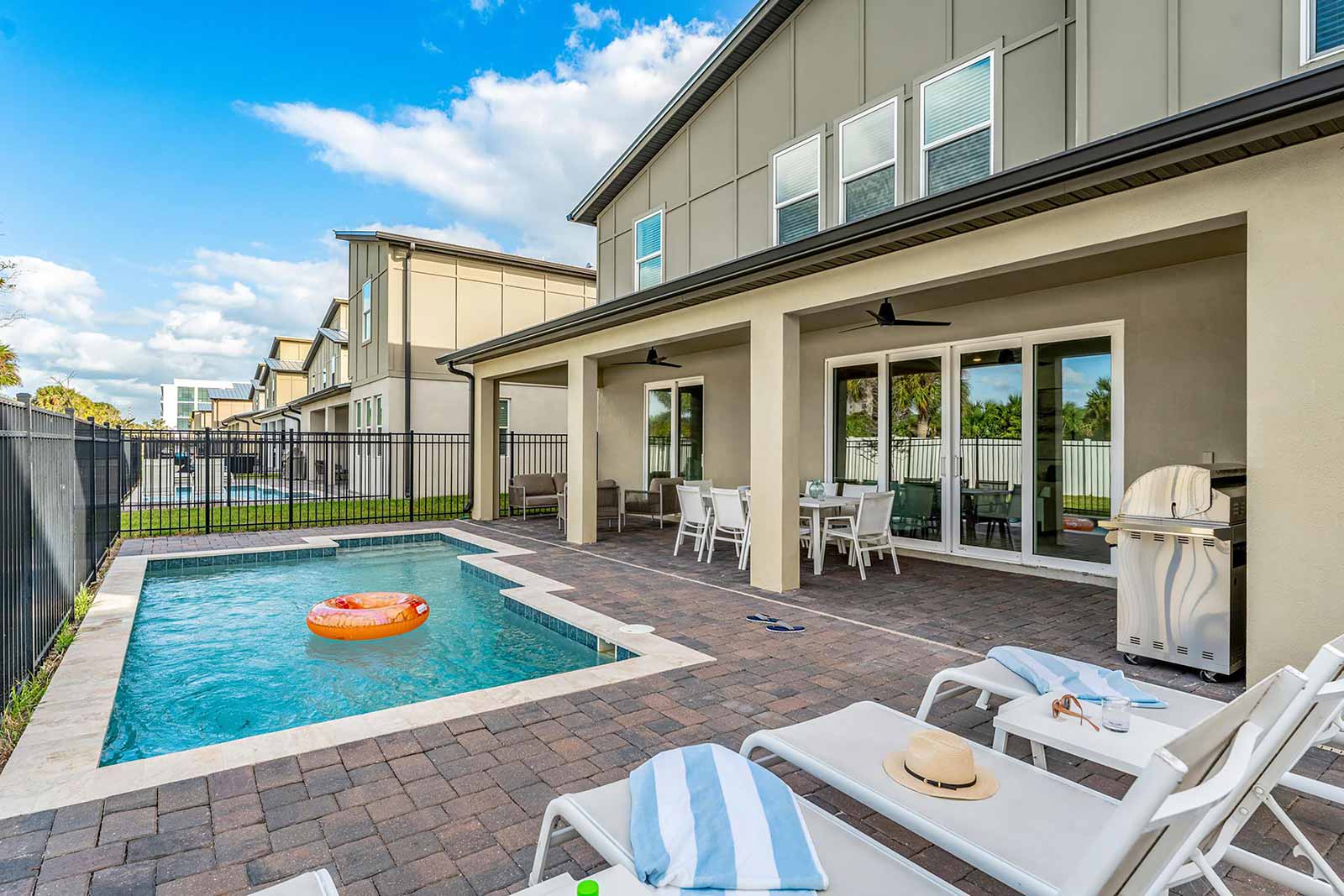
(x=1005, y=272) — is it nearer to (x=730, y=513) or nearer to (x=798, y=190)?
(x=730, y=513)

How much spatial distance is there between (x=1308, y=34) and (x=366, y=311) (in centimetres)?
2044

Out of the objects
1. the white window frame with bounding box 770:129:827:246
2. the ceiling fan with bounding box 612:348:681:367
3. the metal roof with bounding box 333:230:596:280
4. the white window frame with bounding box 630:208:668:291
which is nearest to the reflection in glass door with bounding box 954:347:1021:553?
the white window frame with bounding box 770:129:827:246

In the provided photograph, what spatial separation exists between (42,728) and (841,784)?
410 cm

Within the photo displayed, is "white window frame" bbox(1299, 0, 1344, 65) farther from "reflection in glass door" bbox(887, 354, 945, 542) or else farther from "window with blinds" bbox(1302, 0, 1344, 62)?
"reflection in glass door" bbox(887, 354, 945, 542)

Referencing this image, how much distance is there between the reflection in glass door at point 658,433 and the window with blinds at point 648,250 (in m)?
2.39

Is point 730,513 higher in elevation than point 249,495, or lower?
→ higher

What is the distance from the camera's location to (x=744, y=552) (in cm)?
830


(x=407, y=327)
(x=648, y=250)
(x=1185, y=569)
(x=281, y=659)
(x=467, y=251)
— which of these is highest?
(x=467, y=251)

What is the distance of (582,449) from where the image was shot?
32.9 ft

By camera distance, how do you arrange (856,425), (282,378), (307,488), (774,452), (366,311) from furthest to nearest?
(282,378) → (366,311) → (307,488) → (856,425) → (774,452)

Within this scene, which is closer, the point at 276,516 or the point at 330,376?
the point at 276,516

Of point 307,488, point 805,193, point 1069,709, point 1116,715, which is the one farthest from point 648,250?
point 1116,715

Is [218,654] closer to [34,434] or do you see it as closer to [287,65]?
[34,434]

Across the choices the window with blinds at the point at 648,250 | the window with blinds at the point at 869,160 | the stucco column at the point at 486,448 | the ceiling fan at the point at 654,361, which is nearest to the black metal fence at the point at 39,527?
the stucco column at the point at 486,448
